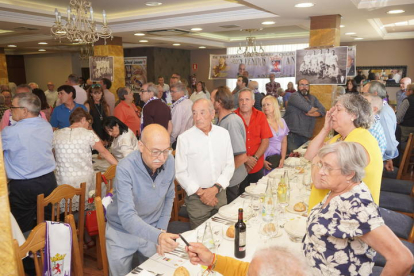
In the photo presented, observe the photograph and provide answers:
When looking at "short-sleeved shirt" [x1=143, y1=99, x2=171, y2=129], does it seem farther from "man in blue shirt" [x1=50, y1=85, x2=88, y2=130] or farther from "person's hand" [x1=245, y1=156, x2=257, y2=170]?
"person's hand" [x1=245, y1=156, x2=257, y2=170]

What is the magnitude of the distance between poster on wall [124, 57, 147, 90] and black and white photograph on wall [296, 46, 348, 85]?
8.12 m

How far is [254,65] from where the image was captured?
30.2ft

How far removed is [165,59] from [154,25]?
6.48 metres

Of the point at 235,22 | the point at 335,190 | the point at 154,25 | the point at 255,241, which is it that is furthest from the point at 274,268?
the point at 154,25

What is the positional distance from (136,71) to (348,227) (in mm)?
12376

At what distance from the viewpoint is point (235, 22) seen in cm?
638

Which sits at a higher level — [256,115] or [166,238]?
[256,115]

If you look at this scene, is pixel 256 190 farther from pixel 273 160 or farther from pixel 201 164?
pixel 273 160

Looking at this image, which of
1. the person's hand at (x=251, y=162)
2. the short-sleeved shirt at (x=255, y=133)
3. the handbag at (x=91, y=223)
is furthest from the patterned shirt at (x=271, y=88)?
the handbag at (x=91, y=223)

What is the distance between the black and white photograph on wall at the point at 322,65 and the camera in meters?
5.43

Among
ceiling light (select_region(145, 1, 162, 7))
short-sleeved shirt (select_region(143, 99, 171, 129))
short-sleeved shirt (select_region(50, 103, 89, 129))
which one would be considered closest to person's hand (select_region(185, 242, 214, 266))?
short-sleeved shirt (select_region(143, 99, 171, 129))

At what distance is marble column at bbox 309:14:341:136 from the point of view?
18.1 ft

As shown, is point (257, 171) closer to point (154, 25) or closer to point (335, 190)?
point (335, 190)

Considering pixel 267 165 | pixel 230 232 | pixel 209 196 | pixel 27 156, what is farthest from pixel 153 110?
pixel 230 232
